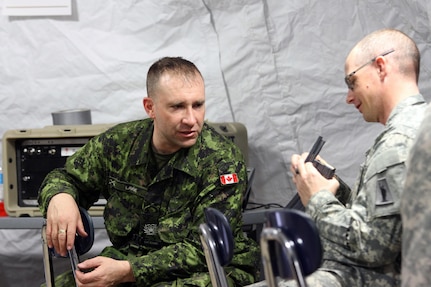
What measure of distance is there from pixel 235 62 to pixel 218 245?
84.4 inches

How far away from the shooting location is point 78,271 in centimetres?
269

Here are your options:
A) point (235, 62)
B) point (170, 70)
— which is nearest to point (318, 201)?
point (170, 70)

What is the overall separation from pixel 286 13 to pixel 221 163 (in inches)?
60.7

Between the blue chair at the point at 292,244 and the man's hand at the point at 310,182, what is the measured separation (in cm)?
53

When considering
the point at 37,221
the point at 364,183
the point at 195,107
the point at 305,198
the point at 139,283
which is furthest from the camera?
the point at 37,221

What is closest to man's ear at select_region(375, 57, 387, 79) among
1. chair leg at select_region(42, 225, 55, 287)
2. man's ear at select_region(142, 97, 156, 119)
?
man's ear at select_region(142, 97, 156, 119)

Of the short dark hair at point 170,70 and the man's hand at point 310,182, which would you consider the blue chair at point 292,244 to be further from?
the short dark hair at point 170,70

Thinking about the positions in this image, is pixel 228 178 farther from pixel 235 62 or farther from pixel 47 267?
pixel 235 62

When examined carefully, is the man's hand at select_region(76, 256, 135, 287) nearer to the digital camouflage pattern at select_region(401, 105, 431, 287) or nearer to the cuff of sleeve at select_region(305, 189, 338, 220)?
the cuff of sleeve at select_region(305, 189, 338, 220)

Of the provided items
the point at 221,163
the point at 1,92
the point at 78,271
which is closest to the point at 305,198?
the point at 221,163

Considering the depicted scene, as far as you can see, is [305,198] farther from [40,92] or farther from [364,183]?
[40,92]

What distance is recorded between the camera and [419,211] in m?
1.47

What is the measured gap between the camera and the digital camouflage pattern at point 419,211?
1455 mm

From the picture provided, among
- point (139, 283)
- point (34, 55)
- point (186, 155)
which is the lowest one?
point (139, 283)
